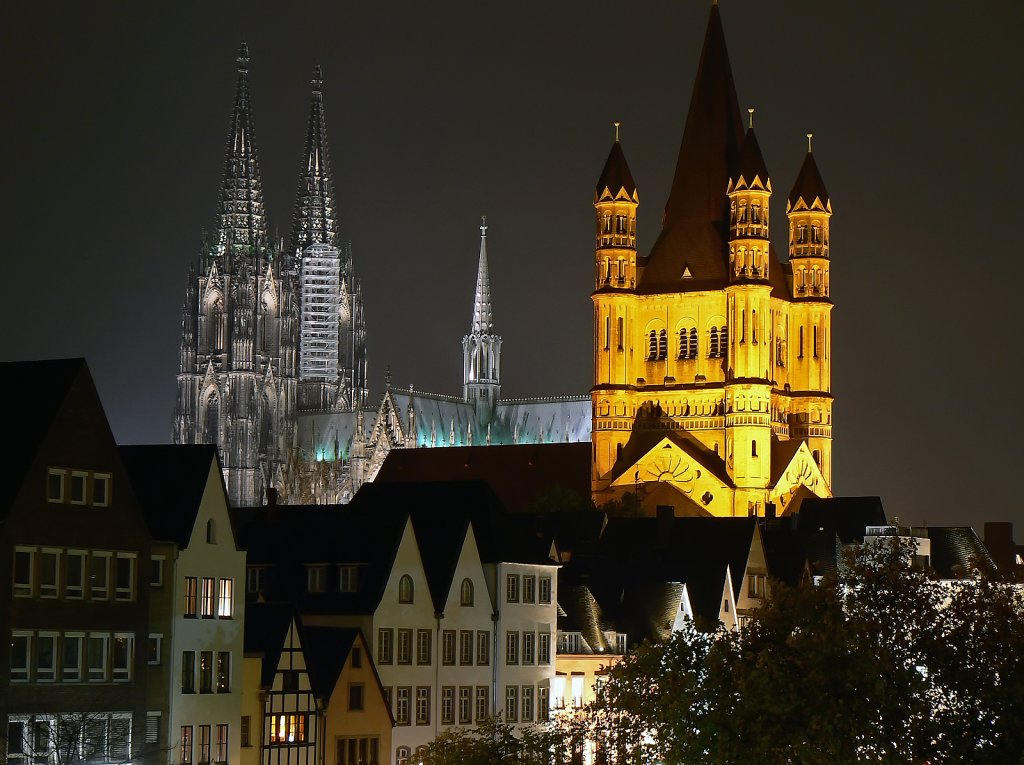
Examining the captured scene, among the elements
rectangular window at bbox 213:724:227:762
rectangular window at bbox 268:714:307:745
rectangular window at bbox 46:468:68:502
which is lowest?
rectangular window at bbox 213:724:227:762

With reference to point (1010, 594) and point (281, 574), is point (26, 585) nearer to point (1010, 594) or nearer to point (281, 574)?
point (281, 574)

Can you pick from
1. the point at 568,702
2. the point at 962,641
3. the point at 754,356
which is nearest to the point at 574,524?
the point at 568,702

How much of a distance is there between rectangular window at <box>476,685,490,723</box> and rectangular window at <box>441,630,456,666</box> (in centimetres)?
218

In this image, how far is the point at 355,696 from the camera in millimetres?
90062

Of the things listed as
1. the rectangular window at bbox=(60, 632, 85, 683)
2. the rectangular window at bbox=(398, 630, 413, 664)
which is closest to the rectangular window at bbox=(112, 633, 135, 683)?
the rectangular window at bbox=(60, 632, 85, 683)

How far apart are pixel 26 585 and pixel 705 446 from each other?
12509cm

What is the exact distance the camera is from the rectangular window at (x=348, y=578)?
93.9 m

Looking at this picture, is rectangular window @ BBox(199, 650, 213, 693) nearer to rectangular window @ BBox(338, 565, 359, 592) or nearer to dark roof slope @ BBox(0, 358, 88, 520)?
dark roof slope @ BBox(0, 358, 88, 520)

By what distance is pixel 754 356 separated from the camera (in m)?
197

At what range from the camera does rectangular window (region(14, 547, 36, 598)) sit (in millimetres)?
76562

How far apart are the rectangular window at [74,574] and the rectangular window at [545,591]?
27.9 m

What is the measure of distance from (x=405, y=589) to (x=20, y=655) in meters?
20.6

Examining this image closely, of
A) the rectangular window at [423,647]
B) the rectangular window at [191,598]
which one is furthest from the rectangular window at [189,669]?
the rectangular window at [423,647]

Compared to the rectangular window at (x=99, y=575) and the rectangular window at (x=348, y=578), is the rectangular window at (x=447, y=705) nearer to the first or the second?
the rectangular window at (x=348, y=578)
